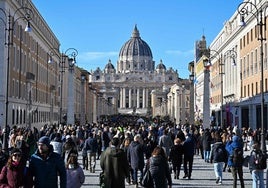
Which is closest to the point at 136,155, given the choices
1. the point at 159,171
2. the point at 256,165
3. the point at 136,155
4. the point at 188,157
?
the point at 136,155

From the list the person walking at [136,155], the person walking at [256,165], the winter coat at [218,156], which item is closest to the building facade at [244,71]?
the winter coat at [218,156]

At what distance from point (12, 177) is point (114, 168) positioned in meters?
2.41

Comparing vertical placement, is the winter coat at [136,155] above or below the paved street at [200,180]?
above

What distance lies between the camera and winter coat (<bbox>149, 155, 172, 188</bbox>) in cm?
1083

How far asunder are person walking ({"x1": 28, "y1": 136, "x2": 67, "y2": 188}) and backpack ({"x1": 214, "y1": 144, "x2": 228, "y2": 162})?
29.2ft

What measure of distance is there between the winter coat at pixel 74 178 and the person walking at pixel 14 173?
132 centimetres

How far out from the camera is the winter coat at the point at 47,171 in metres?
7.99

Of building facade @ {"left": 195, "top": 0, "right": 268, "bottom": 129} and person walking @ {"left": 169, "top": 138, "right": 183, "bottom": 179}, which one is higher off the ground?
building facade @ {"left": 195, "top": 0, "right": 268, "bottom": 129}

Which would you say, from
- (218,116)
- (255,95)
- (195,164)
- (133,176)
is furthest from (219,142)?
(218,116)

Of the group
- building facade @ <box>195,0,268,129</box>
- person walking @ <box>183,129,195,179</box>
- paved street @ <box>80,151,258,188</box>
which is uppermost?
building facade @ <box>195,0,268,129</box>

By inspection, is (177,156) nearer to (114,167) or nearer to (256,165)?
(256,165)

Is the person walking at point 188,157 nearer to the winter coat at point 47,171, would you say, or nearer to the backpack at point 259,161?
the backpack at point 259,161

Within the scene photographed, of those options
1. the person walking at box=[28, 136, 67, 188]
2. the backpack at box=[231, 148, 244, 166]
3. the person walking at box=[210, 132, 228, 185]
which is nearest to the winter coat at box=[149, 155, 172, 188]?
the person walking at box=[28, 136, 67, 188]

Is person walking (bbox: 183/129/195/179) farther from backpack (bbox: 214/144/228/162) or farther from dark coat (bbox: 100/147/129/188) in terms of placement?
dark coat (bbox: 100/147/129/188)
